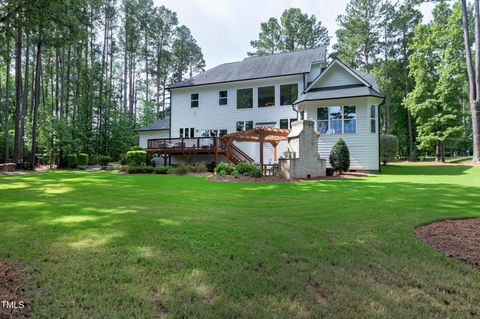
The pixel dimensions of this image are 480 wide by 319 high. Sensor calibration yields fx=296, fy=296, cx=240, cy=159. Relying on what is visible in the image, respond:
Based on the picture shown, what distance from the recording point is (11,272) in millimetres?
3191

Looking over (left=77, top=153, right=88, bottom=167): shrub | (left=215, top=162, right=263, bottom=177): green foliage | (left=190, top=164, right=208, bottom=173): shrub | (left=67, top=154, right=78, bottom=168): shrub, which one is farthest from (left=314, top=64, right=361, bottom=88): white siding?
(left=67, top=154, right=78, bottom=168): shrub

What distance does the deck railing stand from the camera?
67.8 feet

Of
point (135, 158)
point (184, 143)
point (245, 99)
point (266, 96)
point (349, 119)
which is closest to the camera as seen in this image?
point (349, 119)

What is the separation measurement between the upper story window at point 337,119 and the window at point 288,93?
2994 millimetres

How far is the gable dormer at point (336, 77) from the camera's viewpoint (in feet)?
63.0

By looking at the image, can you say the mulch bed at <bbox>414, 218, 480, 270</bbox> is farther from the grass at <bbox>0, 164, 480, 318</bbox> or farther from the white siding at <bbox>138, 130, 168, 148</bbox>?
the white siding at <bbox>138, 130, 168, 148</bbox>

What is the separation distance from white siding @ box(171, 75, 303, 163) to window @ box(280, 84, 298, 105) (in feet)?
0.80

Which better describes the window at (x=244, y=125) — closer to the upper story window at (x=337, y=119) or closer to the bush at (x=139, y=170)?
the upper story window at (x=337, y=119)

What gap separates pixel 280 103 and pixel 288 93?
0.94 metres

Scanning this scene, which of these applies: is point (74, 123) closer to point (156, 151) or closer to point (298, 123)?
point (156, 151)

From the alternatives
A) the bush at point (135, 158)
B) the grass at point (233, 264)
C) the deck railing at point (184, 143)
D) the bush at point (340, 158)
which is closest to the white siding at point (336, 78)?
the bush at point (340, 158)

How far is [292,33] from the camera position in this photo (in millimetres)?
41562

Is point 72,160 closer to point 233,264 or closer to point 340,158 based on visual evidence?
point 340,158

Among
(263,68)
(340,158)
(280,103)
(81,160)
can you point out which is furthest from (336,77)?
(81,160)
